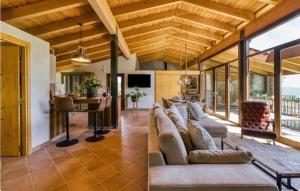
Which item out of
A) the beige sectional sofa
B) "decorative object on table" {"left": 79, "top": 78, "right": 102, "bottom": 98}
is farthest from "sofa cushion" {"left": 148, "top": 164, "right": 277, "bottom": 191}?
"decorative object on table" {"left": 79, "top": 78, "right": 102, "bottom": 98}

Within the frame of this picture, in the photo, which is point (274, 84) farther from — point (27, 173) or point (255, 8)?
point (27, 173)

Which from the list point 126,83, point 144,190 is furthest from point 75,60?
point 126,83

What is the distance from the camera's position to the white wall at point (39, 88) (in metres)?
3.53

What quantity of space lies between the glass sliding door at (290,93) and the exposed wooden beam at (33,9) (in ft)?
14.0

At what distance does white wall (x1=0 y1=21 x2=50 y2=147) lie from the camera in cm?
353

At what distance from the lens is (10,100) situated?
10.9ft

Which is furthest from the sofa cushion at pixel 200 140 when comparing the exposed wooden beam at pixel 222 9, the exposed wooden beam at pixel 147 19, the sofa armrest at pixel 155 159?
the exposed wooden beam at pixel 147 19

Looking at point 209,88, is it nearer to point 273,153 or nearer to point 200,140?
point 273,153

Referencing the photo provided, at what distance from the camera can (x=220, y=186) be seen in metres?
1.38

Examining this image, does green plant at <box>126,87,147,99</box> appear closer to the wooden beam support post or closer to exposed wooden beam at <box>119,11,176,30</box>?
the wooden beam support post

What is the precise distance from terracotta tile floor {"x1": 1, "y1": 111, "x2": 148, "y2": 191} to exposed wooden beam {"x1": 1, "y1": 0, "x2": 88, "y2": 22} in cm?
237

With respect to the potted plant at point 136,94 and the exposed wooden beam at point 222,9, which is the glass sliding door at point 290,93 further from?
the potted plant at point 136,94

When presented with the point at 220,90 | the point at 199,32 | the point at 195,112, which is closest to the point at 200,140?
the point at 195,112

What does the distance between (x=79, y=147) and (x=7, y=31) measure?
2.33m
